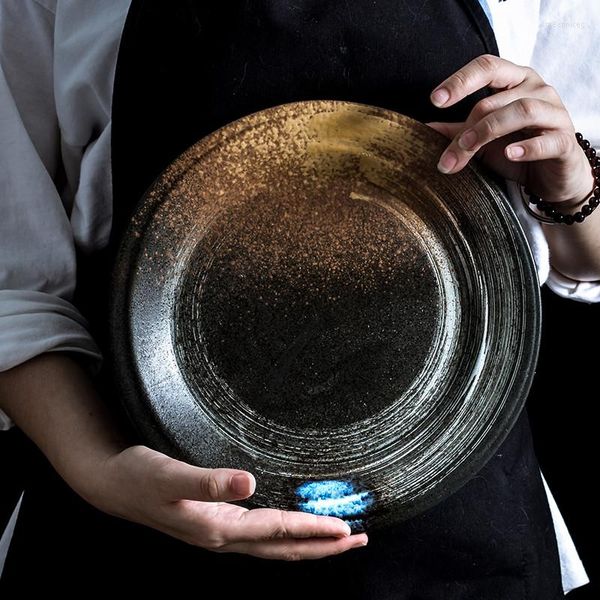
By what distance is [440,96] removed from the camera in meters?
0.57

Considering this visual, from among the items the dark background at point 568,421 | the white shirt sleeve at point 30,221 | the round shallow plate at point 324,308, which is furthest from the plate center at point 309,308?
the dark background at point 568,421

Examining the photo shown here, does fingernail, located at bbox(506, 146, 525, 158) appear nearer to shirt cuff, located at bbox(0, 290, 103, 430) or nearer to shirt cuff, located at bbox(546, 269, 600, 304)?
shirt cuff, located at bbox(546, 269, 600, 304)

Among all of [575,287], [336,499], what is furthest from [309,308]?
[575,287]

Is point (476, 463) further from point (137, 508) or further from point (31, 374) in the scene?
point (31, 374)

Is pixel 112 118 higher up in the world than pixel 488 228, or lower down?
higher up

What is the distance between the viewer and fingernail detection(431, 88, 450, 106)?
57cm

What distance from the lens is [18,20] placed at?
2.09 feet

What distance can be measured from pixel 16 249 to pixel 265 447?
25 centimetres

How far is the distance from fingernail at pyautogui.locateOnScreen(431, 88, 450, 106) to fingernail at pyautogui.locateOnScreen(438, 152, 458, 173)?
0.12 feet

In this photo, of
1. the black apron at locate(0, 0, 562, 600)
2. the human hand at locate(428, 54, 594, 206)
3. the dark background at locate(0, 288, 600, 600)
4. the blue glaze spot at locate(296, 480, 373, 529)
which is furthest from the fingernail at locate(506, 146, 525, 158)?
the dark background at locate(0, 288, 600, 600)

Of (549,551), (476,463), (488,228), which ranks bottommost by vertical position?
(549,551)

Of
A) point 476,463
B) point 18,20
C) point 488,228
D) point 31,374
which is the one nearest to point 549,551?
point 476,463

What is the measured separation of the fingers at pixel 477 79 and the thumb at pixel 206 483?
0.99 ft

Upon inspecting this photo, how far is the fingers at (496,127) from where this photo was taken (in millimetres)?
561
